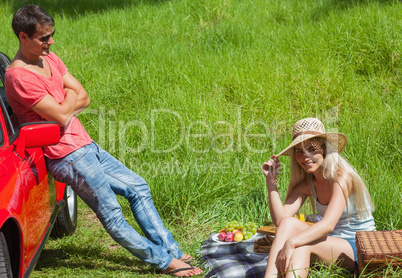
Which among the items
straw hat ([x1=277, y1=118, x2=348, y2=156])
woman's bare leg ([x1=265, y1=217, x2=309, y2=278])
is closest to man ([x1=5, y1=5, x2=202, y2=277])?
woman's bare leg ([x1=265, y1=217, x2=309, y2=278])

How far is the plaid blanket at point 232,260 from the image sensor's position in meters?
3.78

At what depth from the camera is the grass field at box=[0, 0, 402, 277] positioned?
186 inches

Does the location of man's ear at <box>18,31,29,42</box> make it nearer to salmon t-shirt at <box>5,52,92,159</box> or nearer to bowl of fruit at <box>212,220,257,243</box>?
salmon t-shirt at <box>5,52,92,159</box>

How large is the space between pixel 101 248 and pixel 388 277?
249 cm

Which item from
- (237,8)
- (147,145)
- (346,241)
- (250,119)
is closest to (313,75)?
(250,119)

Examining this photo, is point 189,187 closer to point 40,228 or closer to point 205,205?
point 205,205

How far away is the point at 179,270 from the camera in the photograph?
152 inches

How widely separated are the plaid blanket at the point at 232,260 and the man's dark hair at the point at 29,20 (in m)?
2.19

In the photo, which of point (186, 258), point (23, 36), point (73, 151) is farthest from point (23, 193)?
point (186, 258)

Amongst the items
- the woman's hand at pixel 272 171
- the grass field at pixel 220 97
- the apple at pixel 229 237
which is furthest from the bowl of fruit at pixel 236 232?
the woman's hand at pixel 272 171

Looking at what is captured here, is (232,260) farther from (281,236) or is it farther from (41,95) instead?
(41,95)

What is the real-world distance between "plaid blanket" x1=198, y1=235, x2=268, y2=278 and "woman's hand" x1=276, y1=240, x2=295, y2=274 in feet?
2.02

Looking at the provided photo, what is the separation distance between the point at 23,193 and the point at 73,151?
1.99 feet

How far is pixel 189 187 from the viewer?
484 centimetres
